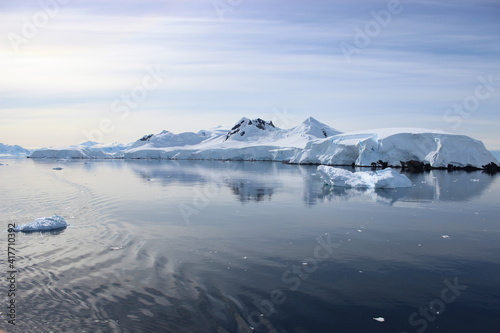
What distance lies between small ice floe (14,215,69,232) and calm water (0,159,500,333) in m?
0.39

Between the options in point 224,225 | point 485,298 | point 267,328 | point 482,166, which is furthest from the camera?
point 482,166

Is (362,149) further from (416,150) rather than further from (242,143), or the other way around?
(242,143)

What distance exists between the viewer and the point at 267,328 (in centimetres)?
561

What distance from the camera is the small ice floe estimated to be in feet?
37.3

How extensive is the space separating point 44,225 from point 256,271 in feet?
23.6

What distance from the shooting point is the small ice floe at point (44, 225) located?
11.4 m

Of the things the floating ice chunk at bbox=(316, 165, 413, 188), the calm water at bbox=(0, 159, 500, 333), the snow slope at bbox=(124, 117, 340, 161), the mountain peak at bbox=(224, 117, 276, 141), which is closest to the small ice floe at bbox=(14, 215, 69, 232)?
the calm water at bbox=(0, 159, 500, 333)

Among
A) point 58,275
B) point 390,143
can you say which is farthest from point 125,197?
point 390,143

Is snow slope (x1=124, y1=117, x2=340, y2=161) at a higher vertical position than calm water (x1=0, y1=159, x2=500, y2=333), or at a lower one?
higher

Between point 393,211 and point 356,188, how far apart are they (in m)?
9.75

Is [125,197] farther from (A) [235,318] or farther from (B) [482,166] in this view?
(B) [482,166]

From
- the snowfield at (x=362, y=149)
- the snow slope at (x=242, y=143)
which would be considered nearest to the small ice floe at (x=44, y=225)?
the snowfield at (x=362, y=149)

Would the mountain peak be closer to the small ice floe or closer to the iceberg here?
the iceberg

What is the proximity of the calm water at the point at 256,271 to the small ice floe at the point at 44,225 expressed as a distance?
39 centimetres
